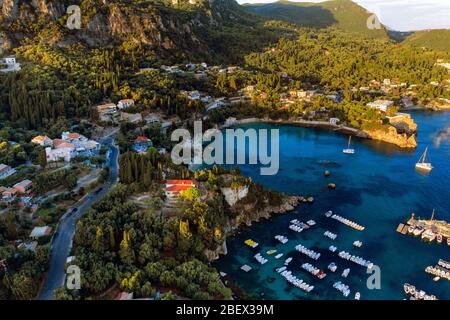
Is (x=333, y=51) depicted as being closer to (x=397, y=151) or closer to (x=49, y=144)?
(x=397, y=151)

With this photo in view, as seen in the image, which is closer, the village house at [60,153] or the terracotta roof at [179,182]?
the terracotta roof at [179,182]

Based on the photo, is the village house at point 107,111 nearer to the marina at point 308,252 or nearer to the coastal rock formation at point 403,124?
the marina at point 308,252

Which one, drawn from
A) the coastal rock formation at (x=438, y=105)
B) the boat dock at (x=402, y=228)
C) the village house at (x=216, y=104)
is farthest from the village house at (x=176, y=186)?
the coastal rock formation at (x=438, y=105)

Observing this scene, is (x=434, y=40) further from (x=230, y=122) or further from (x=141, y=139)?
(x=141, y=139)

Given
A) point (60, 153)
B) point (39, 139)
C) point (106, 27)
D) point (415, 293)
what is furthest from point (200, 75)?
point (415, 293)

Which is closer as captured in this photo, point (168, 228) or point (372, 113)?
point (168, 228)

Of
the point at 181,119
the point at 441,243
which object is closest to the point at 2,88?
the point at 181,119
